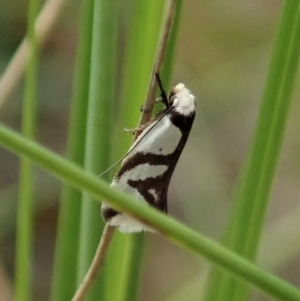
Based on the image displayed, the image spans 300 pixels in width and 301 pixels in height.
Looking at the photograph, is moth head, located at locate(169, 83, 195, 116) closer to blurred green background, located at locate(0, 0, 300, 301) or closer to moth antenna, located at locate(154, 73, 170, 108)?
moth antenna, located at locate(154, 73, 170, 108)

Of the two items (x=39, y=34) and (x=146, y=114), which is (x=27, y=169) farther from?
(x=39, y=34)

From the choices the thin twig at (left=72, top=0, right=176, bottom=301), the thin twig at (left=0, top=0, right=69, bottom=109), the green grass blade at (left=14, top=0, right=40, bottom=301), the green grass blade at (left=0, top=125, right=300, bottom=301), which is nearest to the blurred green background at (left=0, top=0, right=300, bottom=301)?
the thin twig at (left=0, top=0, right=69, bottom=109)

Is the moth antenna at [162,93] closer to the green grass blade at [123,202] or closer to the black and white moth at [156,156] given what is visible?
the black and white moth at [156,156]

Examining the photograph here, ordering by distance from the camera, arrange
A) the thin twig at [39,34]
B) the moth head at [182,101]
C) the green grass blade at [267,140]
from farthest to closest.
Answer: the thin twig at [39,34] < the moth head at [182,101] < the green grass blade at [267,140]

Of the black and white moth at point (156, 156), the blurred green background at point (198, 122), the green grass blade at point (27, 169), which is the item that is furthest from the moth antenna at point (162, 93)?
the blurred green background at point (198, 122)

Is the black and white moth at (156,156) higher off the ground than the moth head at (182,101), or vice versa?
the moth head at (182,101)

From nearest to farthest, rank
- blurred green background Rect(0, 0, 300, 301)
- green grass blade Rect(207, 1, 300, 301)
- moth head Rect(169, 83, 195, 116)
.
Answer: green grass blade Rect(207, 1, 300, 301) < moth head Rect(169, 83, 195, 116) < blurred green background Rect(0, 0, 300, 301)

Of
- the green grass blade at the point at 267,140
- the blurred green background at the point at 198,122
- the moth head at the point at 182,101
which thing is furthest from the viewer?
the blurred green background at the point at 198,122
